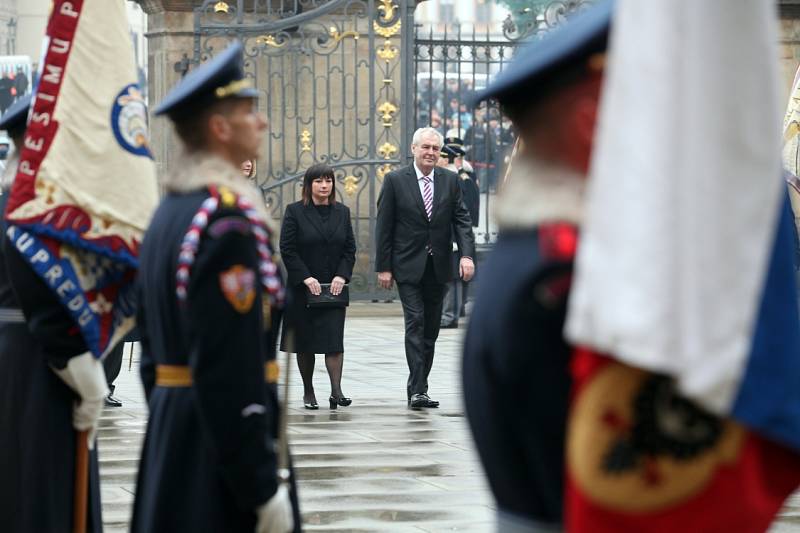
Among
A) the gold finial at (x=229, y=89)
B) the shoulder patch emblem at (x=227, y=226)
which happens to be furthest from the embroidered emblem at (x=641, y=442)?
the gold finial at (x=229, y=89)

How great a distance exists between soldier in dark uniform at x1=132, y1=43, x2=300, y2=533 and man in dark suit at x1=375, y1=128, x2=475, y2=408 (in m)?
6.93

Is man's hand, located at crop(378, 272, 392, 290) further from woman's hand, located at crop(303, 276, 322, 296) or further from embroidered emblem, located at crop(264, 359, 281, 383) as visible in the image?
embroidered emblem, located at crop(264, 359, 281, 383)

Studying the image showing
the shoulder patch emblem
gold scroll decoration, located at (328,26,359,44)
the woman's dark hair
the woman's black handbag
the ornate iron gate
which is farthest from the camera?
the ornate iron gate

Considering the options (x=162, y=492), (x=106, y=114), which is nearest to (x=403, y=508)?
(x=106, y=114)

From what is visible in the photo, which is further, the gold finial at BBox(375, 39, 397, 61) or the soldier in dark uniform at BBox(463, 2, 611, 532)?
the gold finial at BBox(375, 39, 397, 61)

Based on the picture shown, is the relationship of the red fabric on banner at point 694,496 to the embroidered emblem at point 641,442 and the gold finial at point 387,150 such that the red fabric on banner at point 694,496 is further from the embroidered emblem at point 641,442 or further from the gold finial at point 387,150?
the gold finial at point 387,150

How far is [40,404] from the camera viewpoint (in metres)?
5.06

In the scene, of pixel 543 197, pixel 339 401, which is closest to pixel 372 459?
pixel 339 401

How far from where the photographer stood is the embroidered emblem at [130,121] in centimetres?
527

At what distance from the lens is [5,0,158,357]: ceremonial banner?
16.6 ft

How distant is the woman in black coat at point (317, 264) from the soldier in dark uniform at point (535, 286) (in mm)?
8130

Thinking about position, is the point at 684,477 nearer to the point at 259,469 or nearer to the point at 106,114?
the point at 259,469

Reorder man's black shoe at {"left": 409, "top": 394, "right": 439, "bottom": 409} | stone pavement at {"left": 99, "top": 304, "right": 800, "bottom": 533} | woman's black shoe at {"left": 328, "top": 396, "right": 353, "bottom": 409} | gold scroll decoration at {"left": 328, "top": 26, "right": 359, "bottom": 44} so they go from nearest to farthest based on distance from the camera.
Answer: stone pavement at {"left": 99, "top": 304, "right": 800, "bottom": 533} < man's black shoe at {"left": 409, "top": 394, "right": 439, "bottom": 409} < woman's black shoe at {"left": 328, "top": 396, "right": 353, "bottom": 409} < gold scroll decoration at {"left": 328, "top": 26, "right": 359, "bottom": 44}

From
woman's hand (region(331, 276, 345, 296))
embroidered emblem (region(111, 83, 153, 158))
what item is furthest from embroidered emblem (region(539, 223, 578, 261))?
woman's hand (region(331, 276, 345, 296))
